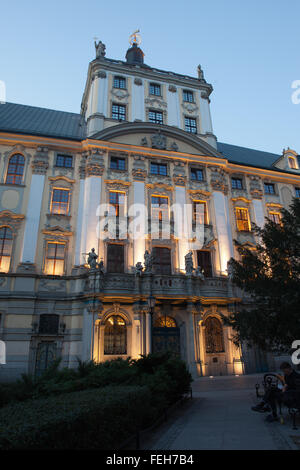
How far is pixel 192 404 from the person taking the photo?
42.0 feet

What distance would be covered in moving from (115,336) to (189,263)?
25.3 ft

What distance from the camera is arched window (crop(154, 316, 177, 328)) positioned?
23.4 meters

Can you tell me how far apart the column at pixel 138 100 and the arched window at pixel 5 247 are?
15837 mm

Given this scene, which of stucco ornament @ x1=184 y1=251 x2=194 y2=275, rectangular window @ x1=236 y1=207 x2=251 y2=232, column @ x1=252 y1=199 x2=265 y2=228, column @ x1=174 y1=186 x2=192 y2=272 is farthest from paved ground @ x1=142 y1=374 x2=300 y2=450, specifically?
column @ x1=252 y1=199 x2=265 y2=228

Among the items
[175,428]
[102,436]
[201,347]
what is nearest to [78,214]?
[201,347]

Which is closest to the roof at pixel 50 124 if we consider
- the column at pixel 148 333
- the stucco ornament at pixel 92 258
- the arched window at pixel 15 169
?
the arched window at pixel 15 169

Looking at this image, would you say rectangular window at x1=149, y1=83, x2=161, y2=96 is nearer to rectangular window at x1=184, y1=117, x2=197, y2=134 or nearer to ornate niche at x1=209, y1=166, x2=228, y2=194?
rectangular window at x1=184, y1=117, x2=197, y2=134

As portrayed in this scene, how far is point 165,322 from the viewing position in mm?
23625

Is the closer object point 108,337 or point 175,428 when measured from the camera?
point 175,428

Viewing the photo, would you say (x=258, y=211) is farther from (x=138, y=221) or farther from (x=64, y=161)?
(x=64, y=161)

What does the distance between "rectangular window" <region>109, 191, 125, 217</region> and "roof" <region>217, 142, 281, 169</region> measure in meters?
15.4

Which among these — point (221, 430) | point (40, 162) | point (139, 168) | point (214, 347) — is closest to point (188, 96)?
point (139, 168)

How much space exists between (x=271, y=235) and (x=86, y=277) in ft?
44.0
